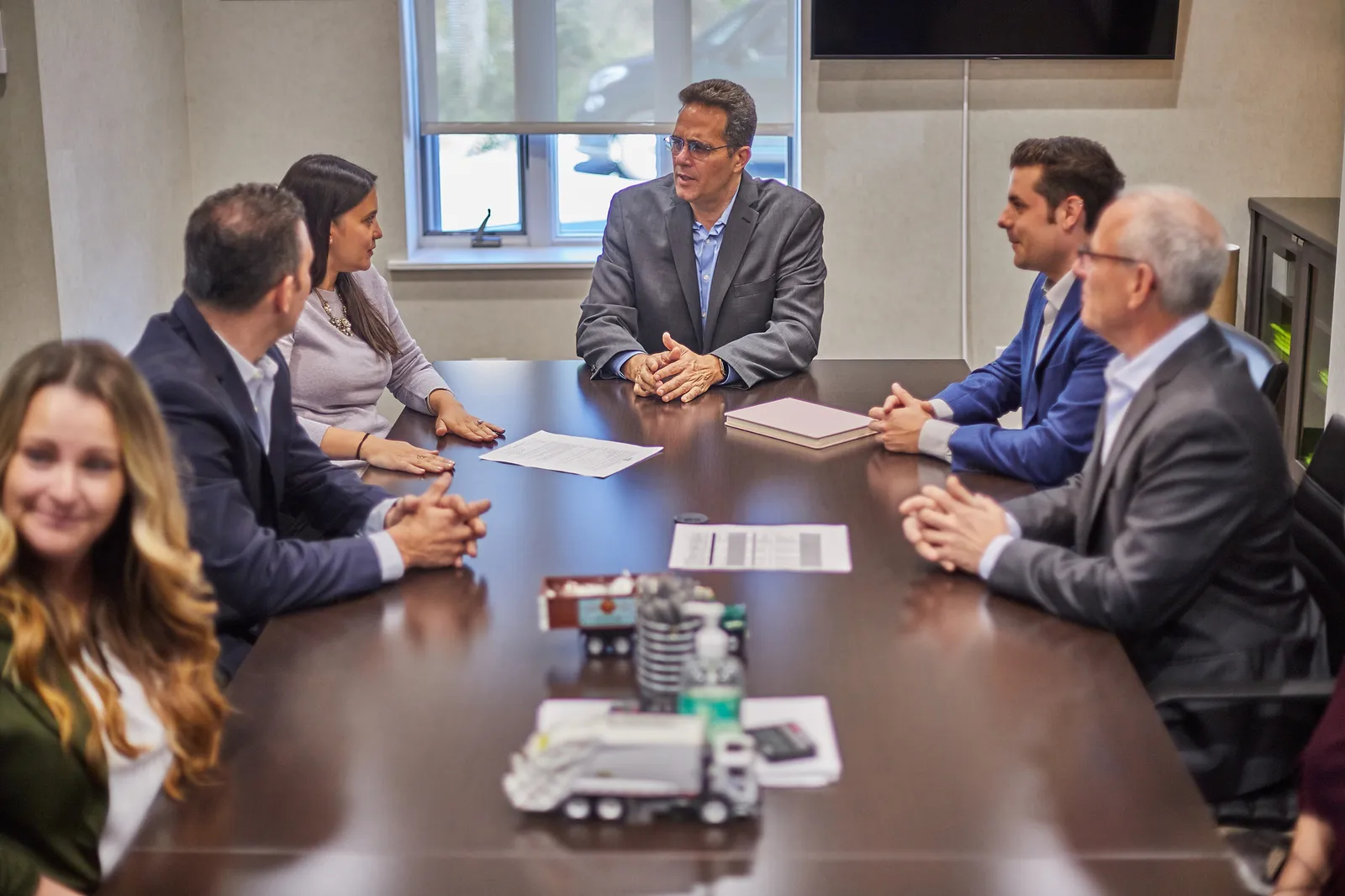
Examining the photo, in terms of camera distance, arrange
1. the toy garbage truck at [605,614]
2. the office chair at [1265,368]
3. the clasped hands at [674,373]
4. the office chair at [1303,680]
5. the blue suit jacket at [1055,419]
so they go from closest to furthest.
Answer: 1. the toy garbage truck at [605,614]
2. the office chair at [1303,680]
3. the office chair at [1265,368]
4. the blue suit jacket at [1055,419]
5. the clasped hands at [674,373]

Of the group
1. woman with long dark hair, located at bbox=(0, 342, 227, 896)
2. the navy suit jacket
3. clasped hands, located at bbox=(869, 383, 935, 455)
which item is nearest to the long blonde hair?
woman with long dark hair, located at bbox=(0, 342, 227, 896)

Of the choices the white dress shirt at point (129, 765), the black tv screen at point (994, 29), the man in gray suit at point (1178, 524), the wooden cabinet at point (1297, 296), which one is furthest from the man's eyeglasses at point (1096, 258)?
the black tv screen at point (994, 29)

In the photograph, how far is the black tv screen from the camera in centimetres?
492

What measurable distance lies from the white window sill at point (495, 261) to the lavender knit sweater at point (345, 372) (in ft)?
6.85

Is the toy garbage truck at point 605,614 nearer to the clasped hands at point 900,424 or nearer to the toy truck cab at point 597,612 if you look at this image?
the toy truck cab at point 597,612

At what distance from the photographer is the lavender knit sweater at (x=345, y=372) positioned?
3.02m

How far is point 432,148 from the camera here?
5484mm

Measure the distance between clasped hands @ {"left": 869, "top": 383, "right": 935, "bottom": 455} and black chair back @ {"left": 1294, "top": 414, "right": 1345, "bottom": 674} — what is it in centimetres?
69

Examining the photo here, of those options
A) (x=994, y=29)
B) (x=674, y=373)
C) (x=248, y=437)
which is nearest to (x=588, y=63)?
(x=994, y=29)

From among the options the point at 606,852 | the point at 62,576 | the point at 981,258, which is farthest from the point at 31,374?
the point at 981,258

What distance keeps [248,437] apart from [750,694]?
37.0 inches

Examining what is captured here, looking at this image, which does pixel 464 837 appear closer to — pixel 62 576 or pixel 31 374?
pixel 62 576

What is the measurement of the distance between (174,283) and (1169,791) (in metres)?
4.43

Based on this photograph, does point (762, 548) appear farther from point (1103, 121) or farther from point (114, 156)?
point (1103, 121)
